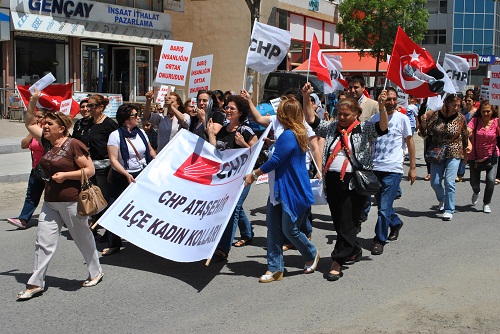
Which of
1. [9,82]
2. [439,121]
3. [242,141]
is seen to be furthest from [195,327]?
[9,82]

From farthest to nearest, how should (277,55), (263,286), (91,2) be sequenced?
(91,2), (277,55), (263,286)

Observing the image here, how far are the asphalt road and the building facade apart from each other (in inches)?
2754

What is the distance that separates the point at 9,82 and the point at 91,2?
4.60 meters

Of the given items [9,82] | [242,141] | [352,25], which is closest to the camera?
[242,141]

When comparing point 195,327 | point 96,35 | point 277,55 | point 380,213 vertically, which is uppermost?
point 96,35

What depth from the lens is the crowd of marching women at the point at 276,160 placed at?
610 cm

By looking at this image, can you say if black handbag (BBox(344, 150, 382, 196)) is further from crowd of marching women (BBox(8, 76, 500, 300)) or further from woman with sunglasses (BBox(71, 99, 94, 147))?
woman with sunglasses (BBox(71, 99, 94, 147))

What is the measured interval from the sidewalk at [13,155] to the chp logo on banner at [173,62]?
3.62 metres

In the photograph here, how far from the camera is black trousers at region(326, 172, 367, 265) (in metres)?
6.71

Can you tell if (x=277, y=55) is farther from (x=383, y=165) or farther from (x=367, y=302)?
(x=367, y=302)

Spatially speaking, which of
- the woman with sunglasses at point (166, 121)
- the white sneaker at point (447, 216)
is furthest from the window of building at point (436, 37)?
the woman with sunglasses at point (166, 121)

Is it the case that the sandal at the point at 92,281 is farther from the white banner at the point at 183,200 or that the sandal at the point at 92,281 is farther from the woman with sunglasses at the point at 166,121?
the woman with sunglasses at the point at 166,121

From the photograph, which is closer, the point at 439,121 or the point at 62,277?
the point at 62,277

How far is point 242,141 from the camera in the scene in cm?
716
